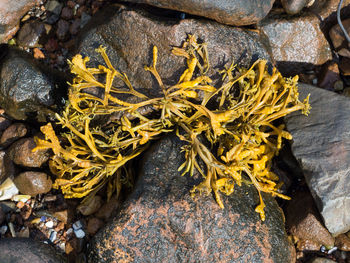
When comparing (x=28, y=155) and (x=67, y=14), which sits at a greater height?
(x=67, y=14)

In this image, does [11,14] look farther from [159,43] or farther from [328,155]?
[328,155]

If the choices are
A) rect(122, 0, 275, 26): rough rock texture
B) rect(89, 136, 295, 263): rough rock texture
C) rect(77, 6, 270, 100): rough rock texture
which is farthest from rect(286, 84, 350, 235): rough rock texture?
rect(122, 0, 275, 26): rough rock texture

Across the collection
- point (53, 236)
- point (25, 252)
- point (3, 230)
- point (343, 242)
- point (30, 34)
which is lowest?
point (343, 242)

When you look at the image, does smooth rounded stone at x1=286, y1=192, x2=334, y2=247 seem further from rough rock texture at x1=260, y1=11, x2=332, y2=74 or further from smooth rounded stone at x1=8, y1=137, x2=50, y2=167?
smooth rounded stone at x1=8, y1=137, x2=50, y2=167

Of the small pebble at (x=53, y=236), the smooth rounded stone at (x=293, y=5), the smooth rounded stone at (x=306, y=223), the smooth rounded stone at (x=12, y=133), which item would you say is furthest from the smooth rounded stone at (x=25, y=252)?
the smooth rounded stone at (x=293, y=5)

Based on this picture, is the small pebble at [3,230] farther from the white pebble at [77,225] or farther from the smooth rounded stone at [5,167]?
the white pebble at [77,225]

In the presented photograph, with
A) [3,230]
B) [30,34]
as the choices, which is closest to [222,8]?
[30,34]

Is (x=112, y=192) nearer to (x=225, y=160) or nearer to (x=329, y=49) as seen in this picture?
(x=225, y=160)

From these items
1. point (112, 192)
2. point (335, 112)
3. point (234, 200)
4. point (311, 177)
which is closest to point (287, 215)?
point (311, 177)
